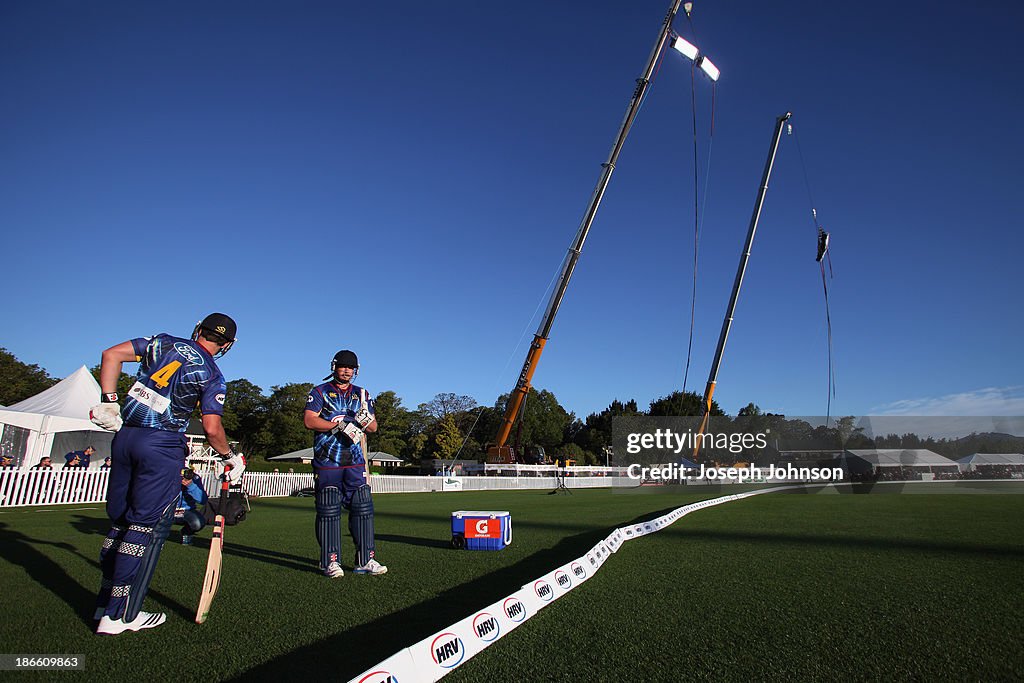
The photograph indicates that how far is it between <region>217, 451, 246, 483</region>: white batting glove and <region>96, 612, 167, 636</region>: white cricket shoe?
1.15 metres

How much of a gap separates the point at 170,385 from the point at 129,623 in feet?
5.14

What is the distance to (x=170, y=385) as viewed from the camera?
157 inches

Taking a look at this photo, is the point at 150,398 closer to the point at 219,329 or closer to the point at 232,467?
the point at 219,329

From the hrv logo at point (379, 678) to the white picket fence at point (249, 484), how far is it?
14.6 metres

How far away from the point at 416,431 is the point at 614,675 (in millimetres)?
101947

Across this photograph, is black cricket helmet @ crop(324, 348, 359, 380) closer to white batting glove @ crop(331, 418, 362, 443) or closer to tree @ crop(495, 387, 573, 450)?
white batting glove @ crop(331, 418, 362, 443)

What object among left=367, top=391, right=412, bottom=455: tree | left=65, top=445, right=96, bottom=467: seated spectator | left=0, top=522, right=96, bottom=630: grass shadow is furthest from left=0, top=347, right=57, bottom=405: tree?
left=0, top=522, right=96, bottom=630: grass shadow

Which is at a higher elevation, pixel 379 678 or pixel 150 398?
pixel 150 398

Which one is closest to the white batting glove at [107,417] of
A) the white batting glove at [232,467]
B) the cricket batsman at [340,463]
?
the white batting glove at [232,467]

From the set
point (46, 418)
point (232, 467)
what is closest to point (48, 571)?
point (232, 467)

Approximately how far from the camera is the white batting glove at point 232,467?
481 centimetres

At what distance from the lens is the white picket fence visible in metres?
16.5

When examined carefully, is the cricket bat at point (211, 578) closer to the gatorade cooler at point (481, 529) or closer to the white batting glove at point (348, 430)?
the white batting glove at point (348, 430)

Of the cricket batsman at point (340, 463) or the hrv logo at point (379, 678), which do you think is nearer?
the hrv logo at point (379, 678)
